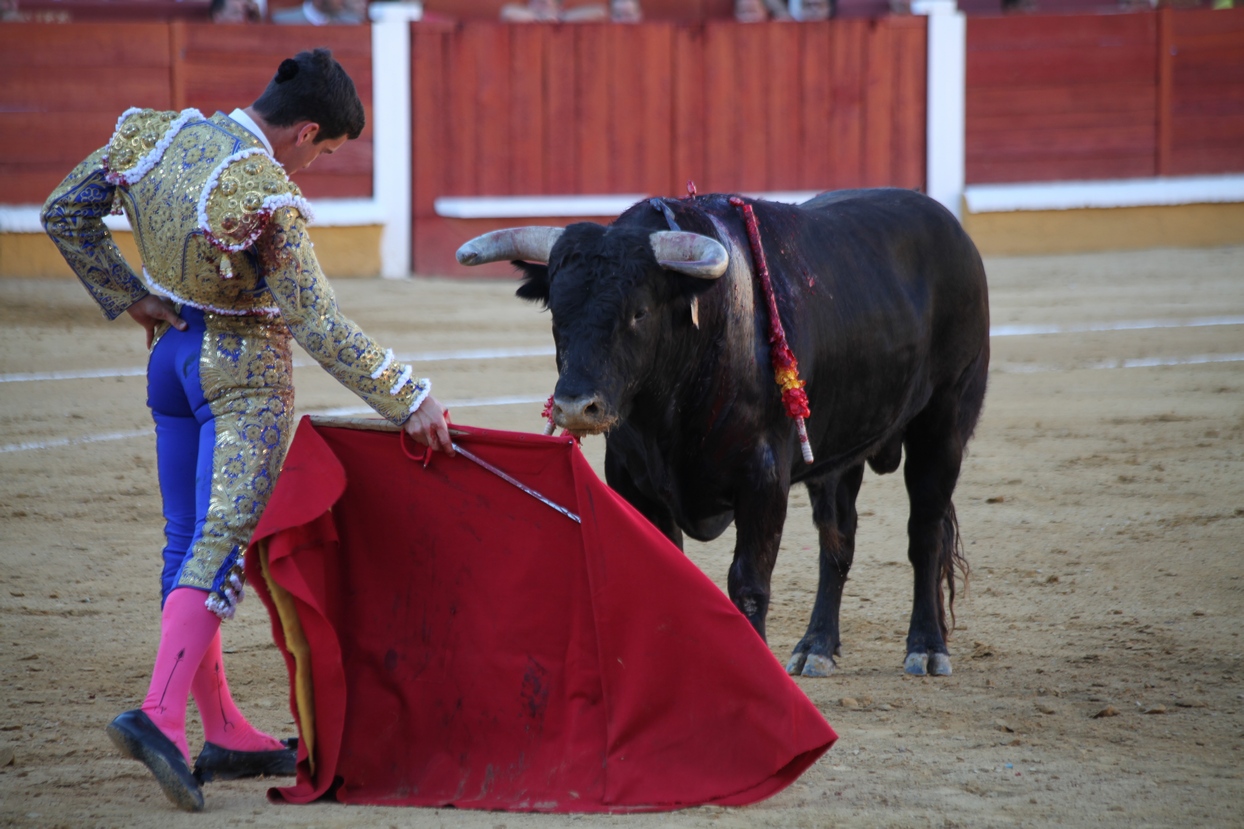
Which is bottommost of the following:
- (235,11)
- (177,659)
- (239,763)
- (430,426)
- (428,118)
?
(239,763)

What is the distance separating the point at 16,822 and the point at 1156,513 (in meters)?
3.76

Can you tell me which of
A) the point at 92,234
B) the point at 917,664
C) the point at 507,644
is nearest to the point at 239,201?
the point at 92,234

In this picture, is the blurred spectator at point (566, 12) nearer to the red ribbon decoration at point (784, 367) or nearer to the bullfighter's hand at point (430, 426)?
the red ribbon decoration at point (784, 367)

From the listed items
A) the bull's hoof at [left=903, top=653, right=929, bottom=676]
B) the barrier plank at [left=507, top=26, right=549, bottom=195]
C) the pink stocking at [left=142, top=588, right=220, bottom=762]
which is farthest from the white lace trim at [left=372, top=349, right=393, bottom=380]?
the barrier plank at [left=507, top=26, right=549, bottom=195]

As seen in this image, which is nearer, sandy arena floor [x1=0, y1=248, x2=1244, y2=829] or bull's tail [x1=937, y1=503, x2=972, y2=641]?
sandy arena floor [x1=0, y1=248, x2=1244, y2=829]

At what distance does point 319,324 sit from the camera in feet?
7.97

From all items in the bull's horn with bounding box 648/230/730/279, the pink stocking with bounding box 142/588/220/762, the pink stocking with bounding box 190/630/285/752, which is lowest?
the pink stocking with bounding box 190/630/285/752

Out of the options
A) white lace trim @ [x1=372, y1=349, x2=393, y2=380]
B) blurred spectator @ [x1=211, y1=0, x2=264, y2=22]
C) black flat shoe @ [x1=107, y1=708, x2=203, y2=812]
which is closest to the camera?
black flat shoe @ [x1=107, y1=708, x2=203, y2=812]

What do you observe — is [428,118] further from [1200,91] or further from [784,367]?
[784,367]

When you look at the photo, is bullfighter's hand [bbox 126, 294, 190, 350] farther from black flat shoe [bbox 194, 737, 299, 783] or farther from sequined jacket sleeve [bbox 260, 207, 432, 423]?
black flat shoe [bbox 194, 737, 299, 783]

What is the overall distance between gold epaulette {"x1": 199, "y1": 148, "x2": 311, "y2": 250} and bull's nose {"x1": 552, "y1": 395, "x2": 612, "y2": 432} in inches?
22.8

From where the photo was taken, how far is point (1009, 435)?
616 cm

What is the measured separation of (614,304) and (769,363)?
0.47 meters

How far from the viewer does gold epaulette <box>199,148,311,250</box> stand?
2367 mm
